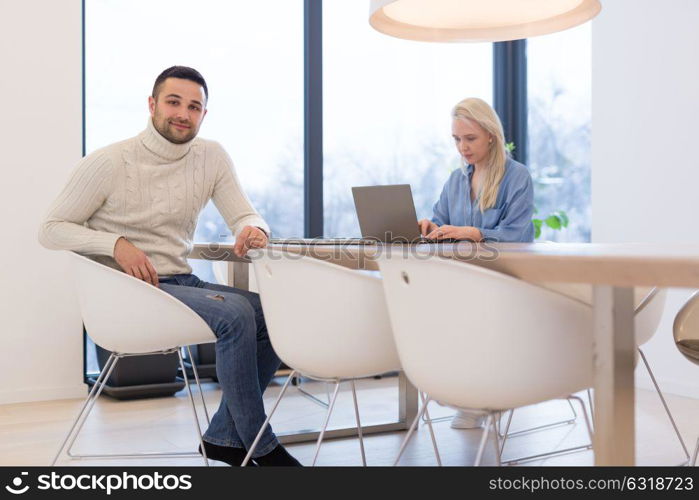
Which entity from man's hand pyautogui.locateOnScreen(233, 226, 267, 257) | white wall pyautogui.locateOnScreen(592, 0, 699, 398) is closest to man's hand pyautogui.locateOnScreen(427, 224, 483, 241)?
man's hand pyautogui.locateOnScreen(233, 226, 267, 257)

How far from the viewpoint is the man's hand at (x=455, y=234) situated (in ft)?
9.32

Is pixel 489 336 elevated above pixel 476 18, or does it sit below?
below

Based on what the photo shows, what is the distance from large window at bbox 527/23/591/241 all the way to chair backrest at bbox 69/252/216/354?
3380 millimetres

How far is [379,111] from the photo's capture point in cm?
521

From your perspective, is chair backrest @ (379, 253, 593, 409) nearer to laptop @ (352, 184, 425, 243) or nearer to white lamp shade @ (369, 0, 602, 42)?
laptop @ (352, 184, 425, 243)

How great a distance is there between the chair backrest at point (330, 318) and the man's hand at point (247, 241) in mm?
→ 526

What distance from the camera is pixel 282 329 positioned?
2205 mm

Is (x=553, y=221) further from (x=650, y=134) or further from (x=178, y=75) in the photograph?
(x=178, y=75)

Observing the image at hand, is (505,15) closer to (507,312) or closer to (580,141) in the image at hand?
(507,312)

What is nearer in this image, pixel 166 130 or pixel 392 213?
pixel 392 213

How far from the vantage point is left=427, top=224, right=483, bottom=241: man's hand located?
2842mm

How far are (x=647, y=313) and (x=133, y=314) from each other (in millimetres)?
1628

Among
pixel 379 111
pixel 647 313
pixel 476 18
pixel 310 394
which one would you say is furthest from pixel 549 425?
pixel 379 111
